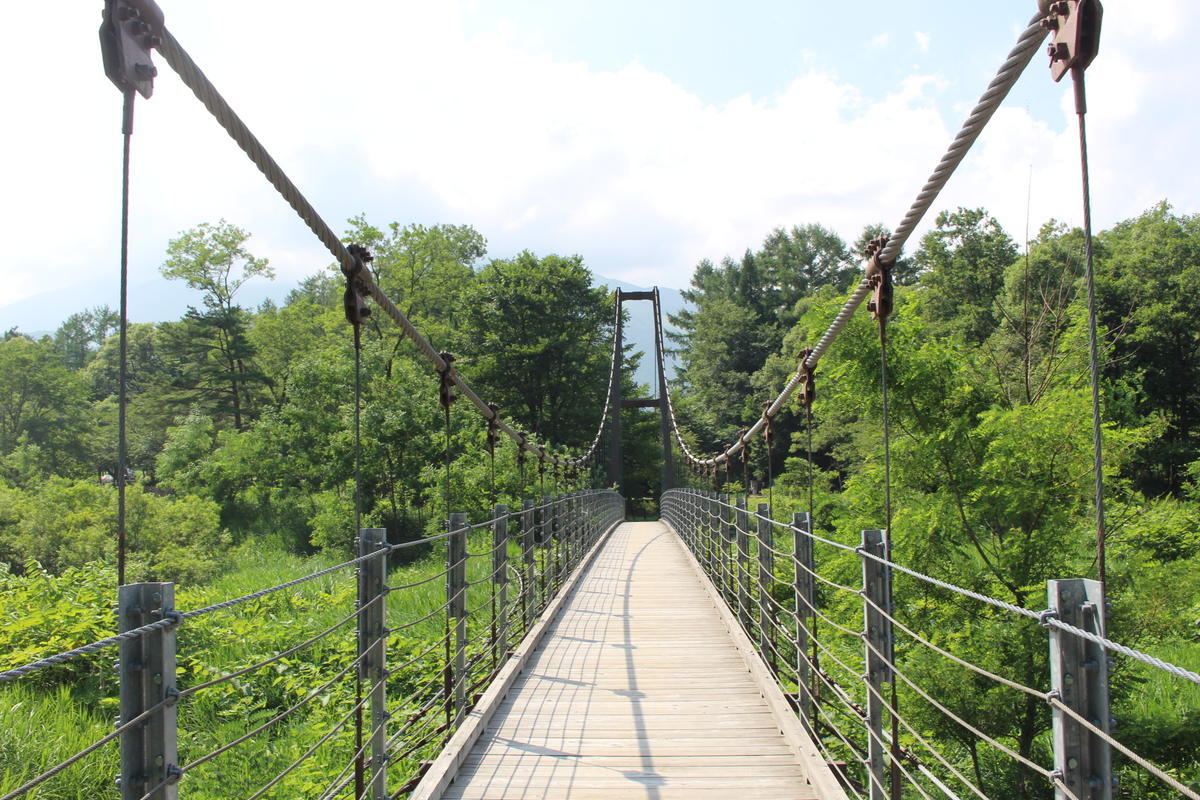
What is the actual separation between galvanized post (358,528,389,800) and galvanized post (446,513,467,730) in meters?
0.68

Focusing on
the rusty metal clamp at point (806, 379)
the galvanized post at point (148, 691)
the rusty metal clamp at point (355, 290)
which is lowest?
the galvanized post at point (148, 691)

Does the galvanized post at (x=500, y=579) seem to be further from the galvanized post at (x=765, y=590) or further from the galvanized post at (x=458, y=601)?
the galvanized post at (x=765, y=590)

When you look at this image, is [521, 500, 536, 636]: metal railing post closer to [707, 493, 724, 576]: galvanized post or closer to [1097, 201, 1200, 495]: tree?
[707, 493, 724, 576]: galvanized post

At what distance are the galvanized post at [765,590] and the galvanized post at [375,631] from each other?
173 centimetres

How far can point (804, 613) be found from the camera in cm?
278

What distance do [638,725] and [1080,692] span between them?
194 cm

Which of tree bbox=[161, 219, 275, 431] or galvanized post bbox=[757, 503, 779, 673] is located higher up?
tree bbox=[161, 219, 275, 431]

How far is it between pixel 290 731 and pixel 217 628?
6.53ft

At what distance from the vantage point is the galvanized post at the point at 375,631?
81.0 inches

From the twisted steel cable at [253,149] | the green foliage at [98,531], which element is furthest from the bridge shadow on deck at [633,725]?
the green foliage at [98,531]

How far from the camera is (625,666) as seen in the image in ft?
12.1

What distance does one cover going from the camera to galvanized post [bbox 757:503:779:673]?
11.1 ft

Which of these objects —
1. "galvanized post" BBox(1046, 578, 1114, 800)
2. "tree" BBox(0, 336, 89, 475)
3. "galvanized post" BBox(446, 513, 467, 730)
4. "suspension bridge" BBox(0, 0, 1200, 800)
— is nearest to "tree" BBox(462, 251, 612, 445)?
"tree" BBox(0, 336, 89, 475)

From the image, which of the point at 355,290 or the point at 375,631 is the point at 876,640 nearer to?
the point at 375,631
